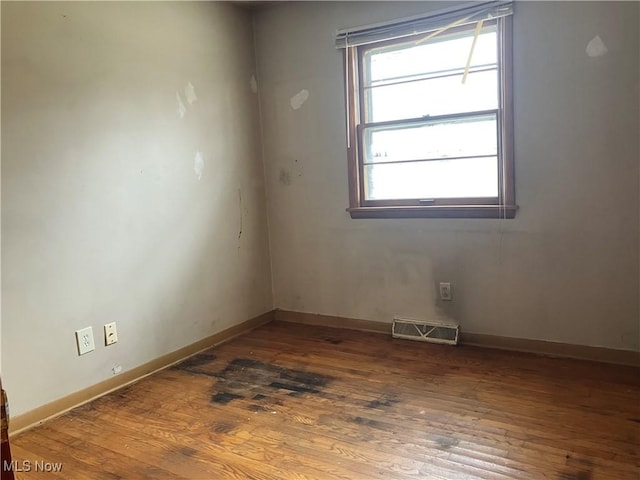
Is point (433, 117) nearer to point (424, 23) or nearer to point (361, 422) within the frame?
point (424, 23)

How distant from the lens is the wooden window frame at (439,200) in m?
2.85

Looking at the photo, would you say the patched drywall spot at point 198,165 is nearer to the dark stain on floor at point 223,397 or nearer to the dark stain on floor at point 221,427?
the dark stain on floor at point 223,397

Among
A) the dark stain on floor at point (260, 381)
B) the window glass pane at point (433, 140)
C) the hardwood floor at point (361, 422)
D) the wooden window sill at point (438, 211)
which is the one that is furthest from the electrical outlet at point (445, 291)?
the dark stain on floor at point (260, 381)

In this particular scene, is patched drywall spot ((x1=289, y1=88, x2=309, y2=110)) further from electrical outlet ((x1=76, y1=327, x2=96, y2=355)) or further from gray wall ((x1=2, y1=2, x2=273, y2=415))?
electrical outlet ((x1=76, y1=327, x2=96, y2=355))

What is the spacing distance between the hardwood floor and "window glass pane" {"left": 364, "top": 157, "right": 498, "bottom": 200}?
0.96 m

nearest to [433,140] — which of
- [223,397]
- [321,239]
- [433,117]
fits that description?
[433,117]

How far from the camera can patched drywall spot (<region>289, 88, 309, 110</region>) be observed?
3.54 metres

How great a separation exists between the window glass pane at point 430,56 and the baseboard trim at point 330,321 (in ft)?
5.28

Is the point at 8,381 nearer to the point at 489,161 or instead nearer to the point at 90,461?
the point at 90,461

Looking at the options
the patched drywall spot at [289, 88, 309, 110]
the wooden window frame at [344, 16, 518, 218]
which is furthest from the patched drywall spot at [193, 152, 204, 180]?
the wooden window frame at [344, 16, 518, 218]

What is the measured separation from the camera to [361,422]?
226 centimetres

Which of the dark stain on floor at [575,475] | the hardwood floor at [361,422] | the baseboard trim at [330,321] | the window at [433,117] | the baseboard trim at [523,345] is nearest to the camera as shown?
the dark stain on floor at [575,475]

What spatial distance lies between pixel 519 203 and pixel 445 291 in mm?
706

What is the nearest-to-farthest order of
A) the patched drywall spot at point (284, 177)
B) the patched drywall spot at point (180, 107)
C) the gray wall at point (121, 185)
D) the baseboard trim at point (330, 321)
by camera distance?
the gray wall at point (121, 185)
the patched drywall spot at point (180, 107)
the baseboard trim at point (330, 321)
the patched drywall spot at point (284, 177)
